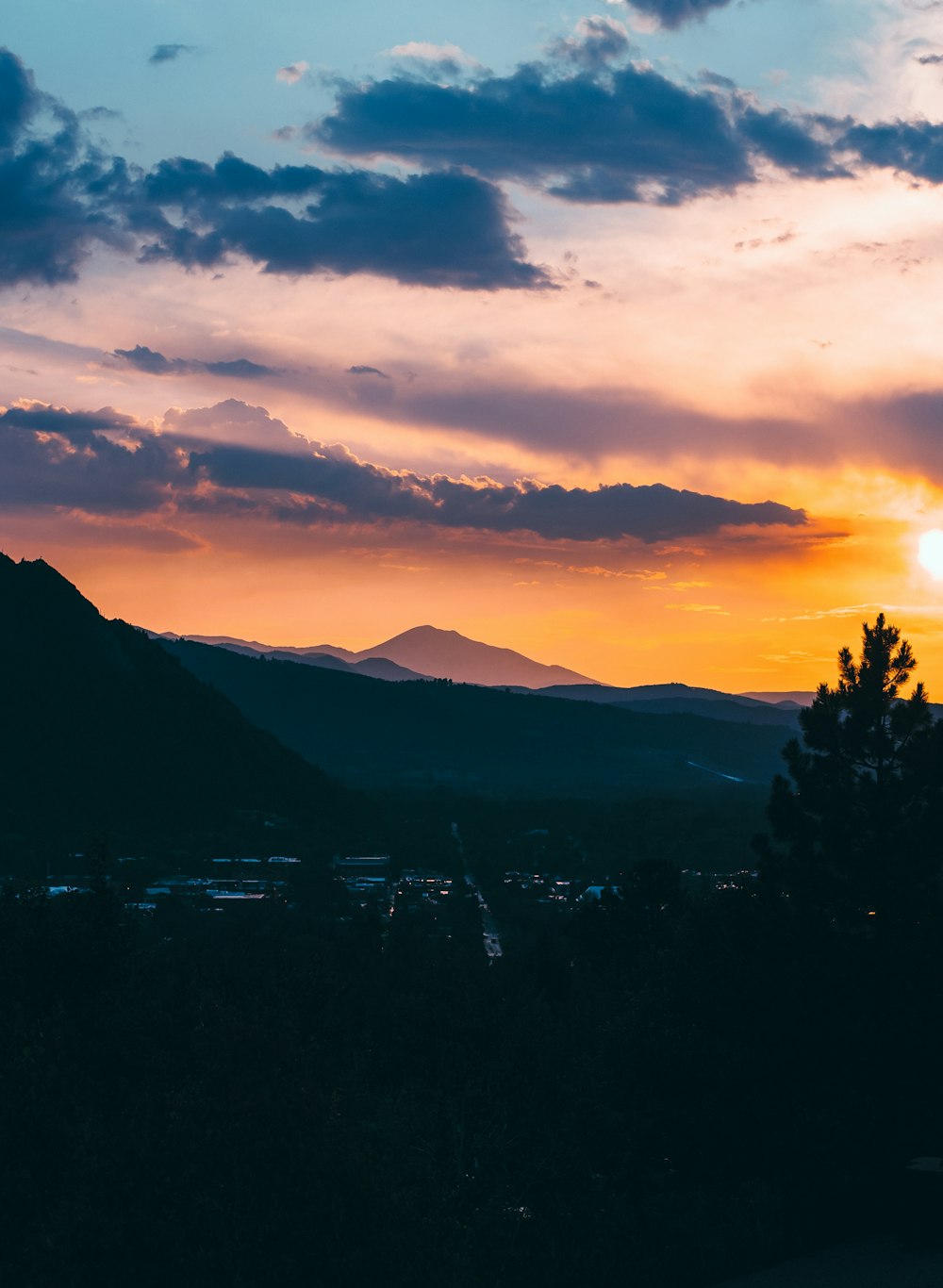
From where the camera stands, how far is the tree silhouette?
31.2 metres

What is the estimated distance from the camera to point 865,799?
1278 inches

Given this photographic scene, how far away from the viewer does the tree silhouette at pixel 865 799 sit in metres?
31.2

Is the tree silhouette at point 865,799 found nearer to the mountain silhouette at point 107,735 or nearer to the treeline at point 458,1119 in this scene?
the treeline at point 458,1119

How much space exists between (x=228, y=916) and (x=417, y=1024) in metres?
55.2

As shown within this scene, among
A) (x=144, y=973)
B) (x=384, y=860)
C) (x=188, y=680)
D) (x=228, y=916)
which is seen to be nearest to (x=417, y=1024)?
(x=144, y=973)

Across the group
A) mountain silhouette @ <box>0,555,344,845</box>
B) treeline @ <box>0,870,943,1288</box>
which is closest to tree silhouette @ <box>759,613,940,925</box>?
treeline @ <box>0,870,943,1288</box>

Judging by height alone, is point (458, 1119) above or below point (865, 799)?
below

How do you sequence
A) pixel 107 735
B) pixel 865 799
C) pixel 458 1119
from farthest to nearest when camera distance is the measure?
pixel 107 735 → pixel 458 1119 → pixel 865 799

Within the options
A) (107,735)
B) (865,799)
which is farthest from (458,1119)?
(107,735)

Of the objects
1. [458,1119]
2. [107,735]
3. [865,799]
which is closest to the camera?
[865,799]

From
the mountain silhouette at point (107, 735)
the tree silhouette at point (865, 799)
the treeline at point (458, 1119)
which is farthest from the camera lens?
the mountain silhouette at point (107, 735)

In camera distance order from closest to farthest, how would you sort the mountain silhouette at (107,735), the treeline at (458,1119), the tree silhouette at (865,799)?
the treeline at (458,1119) < the tree silhouette at (865,799) < the mountain silhouette at (107,735)

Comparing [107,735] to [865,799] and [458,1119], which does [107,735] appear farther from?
[865,799]

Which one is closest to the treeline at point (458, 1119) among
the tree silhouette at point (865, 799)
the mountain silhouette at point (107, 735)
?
the tree silhouette at point (865, 799)
